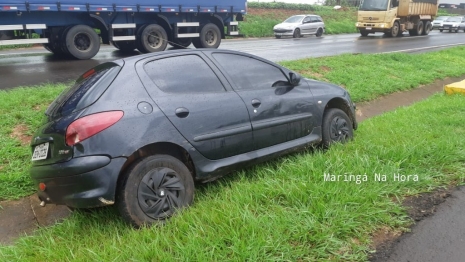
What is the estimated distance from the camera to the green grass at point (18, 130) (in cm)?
473

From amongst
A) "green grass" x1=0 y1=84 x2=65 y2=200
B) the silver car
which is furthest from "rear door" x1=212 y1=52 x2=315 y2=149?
the silver car

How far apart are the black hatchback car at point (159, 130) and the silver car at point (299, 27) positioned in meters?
23.0

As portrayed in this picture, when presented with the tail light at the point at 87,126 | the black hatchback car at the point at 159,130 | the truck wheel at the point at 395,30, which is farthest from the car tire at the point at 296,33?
the tail light at the point at 87,126

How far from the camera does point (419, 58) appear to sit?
14.0m

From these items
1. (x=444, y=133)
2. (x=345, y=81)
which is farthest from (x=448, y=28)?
(x=444, y=133)

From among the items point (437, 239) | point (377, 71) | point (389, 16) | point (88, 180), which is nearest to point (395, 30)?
point (389, 16)

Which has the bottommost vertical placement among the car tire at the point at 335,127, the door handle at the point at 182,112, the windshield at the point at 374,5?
the car tire at the point at 335,127

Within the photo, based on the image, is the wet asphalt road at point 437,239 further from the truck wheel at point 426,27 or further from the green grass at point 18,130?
the truck wheel at point 426,27

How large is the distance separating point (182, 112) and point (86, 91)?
2.72 feet

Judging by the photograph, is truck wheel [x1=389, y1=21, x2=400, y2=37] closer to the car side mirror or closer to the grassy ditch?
the grassy ditch

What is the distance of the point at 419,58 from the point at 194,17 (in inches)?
309

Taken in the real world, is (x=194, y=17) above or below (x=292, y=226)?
above

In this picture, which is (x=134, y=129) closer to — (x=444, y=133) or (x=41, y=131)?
(x=41, y=131)

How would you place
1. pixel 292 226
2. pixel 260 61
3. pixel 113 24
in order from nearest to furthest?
pixel 292 226 → pixel 260 61 → pixel 113 24
